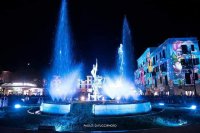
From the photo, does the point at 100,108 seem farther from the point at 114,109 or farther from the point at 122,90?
the point at 122,90

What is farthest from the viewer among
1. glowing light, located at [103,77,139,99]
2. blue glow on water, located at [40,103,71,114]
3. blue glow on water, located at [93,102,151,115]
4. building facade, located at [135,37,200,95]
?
glowing light, located at [103,77,139,99]

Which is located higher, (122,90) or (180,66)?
(180,66)

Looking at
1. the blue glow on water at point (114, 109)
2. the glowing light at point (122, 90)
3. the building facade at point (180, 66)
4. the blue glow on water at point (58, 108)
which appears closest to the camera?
the blue glow on water at point (114, 109)

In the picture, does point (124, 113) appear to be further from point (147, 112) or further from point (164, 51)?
point (164, 51)

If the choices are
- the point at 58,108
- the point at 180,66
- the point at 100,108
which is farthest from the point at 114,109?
the point at 180,66

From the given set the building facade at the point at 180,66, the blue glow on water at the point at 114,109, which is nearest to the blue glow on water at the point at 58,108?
the blue glow on water at the point at 114,109

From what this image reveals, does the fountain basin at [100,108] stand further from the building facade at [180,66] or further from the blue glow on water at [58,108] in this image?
the building facade at [180,66]

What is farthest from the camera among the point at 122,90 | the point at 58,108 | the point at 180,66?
the point at 122,90

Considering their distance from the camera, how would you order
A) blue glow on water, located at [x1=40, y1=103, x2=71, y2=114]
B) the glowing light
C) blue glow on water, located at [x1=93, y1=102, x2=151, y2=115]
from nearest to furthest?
blue glow on water, located at [x1=93, y1=102, x2=151, y2=115] → blue glow on water, located at [x1=40, y1=103, x2=71, y2=114] → the glowing light

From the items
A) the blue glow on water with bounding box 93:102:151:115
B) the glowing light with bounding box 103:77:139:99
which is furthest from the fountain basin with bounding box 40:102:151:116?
the glowing light with bounding box 103:77:139:99

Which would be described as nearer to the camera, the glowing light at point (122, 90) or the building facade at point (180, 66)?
the building facade at point (180, 66)

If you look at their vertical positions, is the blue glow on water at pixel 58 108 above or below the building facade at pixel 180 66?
below

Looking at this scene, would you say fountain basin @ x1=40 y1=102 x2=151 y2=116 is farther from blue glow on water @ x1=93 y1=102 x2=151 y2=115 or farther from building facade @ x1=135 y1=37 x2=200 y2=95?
building facade @ x1=135 y1=37 x2=200 y2=95

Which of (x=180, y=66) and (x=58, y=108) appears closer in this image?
(x=58, y=108)
